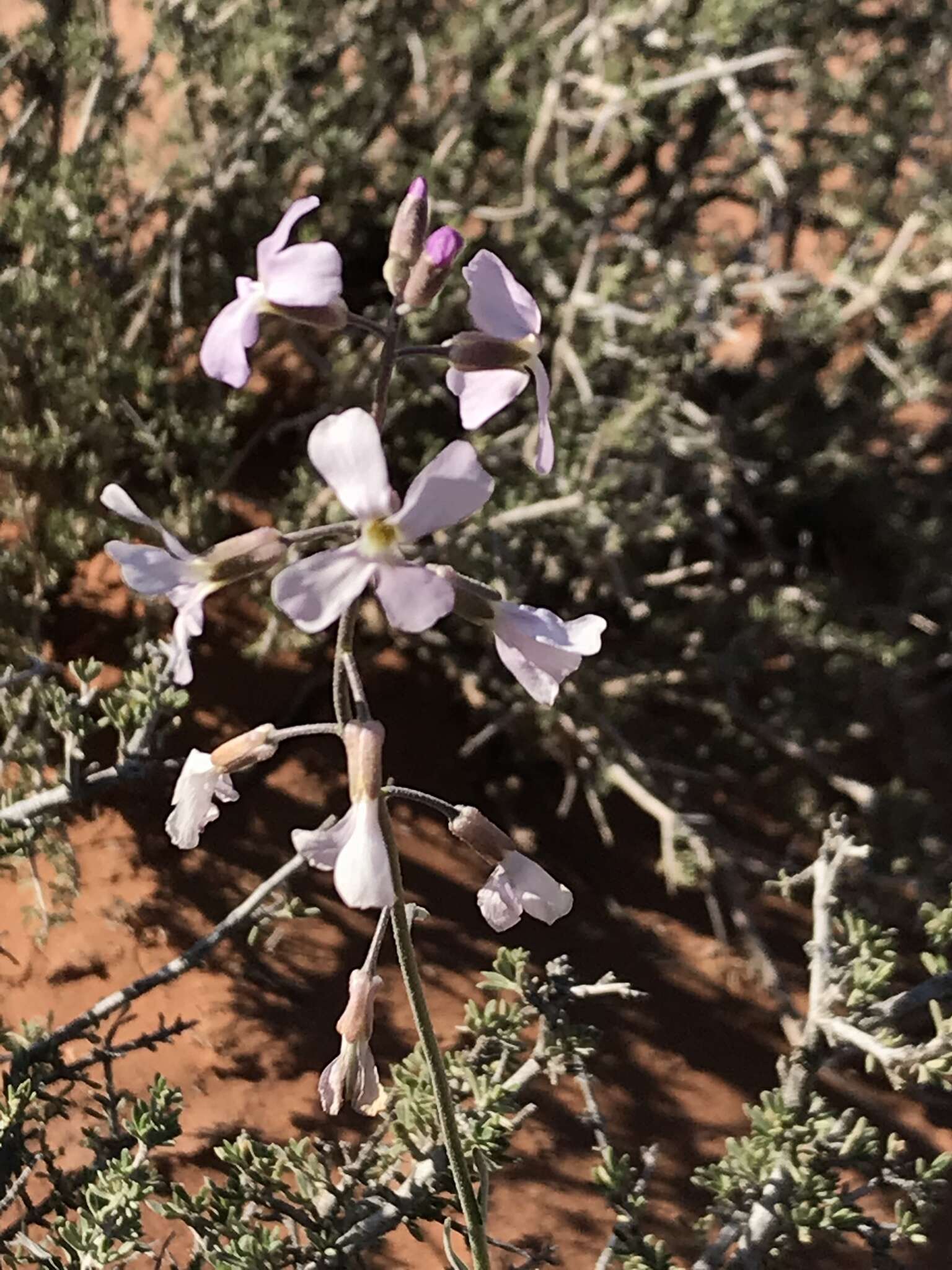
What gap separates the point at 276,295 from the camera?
111 centimetres

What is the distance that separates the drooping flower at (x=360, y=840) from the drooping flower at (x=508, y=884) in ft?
0.58

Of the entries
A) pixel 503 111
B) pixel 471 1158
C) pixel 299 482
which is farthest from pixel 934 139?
pixel 471 1158

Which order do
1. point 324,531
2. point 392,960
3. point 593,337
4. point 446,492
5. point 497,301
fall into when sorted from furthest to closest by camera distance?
1. point 593,337
2. point 392,960
3. point 497,301
4. point 324,531
5. point 446,492

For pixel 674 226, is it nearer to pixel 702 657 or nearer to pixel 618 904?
pixel 702 657

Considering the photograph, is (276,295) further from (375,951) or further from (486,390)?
(375,951)

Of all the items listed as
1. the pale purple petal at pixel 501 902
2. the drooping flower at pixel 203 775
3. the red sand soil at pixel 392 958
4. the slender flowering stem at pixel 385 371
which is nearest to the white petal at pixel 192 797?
the drooping flower at pixel 203 775

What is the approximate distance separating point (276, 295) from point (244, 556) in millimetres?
266

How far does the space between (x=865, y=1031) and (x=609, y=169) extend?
101 inches

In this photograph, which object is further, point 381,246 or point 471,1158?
point 381,246

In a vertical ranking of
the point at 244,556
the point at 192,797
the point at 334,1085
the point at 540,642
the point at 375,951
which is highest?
the point at 244,556

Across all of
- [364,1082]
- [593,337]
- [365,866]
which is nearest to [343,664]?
[365,866]

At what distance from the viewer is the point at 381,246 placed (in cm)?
341

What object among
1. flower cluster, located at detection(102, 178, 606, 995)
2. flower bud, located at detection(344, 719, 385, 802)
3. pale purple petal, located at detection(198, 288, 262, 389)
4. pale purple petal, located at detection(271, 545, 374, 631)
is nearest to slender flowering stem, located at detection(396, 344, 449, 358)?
flower cluster, located at detection(102, 178, 606, 995)

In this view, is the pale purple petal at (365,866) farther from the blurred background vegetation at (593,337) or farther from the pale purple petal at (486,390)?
the blurred background vegetation at (593,337)
